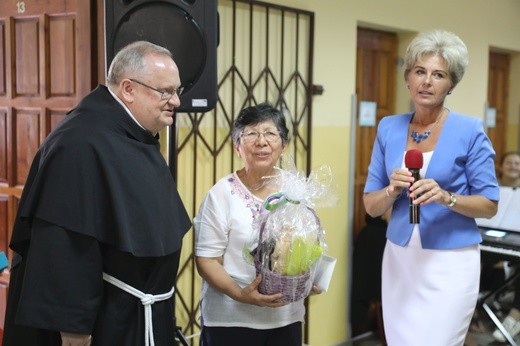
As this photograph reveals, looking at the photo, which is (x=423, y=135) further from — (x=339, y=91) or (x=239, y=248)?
(x=339, y=91)

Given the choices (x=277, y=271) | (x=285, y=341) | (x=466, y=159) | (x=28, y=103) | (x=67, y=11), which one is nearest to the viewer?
(x=277, y=271)

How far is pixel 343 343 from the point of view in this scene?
13.0 feet

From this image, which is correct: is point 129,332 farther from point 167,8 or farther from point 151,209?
point 167,8

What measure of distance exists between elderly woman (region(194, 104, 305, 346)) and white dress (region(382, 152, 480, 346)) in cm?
35

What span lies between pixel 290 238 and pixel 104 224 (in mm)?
509

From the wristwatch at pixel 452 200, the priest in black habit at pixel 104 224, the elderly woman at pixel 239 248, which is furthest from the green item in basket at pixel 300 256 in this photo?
the wristwatch at pixel 452 200

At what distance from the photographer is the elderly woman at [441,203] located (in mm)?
1806

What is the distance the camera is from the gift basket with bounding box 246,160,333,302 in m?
1.68

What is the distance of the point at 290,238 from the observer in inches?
66.5

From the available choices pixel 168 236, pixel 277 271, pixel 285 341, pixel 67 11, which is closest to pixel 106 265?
pixel 168 236

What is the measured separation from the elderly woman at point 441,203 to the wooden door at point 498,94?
3998mm

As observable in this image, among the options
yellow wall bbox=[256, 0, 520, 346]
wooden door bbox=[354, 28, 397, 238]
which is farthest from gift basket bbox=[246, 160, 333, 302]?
wooden door bbox=[354, 28, 397, 238]

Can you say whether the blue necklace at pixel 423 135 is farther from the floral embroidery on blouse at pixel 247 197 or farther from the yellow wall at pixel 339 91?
the yellow wall at pixel 339 91

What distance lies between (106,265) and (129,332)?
0.19 m
